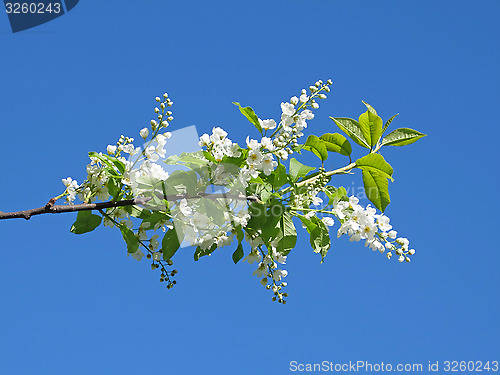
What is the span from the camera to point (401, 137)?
6.44 ft

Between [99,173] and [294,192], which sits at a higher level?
[99,173]

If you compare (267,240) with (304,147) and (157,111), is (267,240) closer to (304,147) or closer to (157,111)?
(304,147)

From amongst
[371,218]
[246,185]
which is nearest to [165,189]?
[246,185]

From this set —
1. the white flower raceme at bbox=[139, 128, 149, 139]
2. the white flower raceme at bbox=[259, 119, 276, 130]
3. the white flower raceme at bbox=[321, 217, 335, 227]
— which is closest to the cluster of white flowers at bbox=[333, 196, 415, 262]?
the white flower raceme at bbox=[321, 217, 335, 227]

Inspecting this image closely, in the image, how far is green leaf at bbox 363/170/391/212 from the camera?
1.84m

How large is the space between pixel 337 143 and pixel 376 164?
22 centimetres

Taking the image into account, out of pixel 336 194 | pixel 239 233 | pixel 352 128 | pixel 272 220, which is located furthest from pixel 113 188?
pixel 352 128

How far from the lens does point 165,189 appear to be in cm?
161

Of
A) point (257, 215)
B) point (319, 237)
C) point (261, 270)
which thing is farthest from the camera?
point (261, 270)

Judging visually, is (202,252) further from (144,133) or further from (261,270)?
(144,133)

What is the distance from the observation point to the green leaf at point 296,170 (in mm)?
1702

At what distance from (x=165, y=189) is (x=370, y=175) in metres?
0.86

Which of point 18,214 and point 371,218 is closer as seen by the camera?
point 18,214

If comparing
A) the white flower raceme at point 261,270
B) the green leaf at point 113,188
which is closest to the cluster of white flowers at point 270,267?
the white flower raceme at point 261,270
